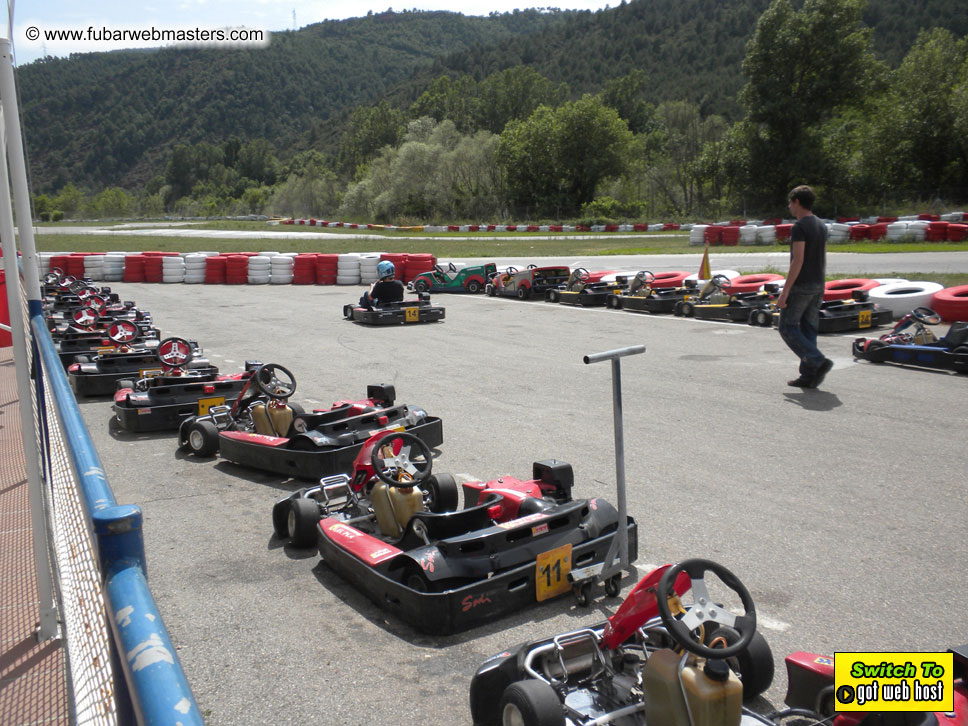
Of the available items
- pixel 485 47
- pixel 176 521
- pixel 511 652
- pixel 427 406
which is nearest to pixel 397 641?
pixel 511 652

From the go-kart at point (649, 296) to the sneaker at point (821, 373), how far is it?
5.76 meters

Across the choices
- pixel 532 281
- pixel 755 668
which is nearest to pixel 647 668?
pixel 755 668

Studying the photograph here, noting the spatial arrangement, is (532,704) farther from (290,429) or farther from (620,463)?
(290,429)

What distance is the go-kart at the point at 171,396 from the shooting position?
7.47 m

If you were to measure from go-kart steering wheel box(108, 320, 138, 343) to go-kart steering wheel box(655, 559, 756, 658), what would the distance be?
9.45 m

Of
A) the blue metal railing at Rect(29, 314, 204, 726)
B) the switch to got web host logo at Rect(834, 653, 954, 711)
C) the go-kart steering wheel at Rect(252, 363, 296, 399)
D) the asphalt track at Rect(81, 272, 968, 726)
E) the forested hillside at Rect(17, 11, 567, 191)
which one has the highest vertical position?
the forested hillside at Rect(17, 11, 567, 191)

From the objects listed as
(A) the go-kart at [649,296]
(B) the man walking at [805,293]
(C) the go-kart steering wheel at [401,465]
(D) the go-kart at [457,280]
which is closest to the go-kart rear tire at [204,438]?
(C) the go-kart steering wheel at [401,465]

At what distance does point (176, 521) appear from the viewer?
17.0ft

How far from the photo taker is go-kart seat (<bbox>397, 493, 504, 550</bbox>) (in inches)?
161

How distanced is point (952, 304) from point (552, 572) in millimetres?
9626

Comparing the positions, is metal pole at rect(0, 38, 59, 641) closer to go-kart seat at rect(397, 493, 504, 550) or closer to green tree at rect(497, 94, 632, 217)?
go-kart seat at rect(397, 493, 504, 550)

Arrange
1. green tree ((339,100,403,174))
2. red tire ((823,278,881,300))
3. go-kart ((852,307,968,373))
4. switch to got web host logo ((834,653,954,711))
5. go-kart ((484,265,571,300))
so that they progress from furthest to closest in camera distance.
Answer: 1. green tree ((339,100,403,174))
2. go-kart ((484,265,571,300))
3. red tire ((823,278,881,300))
4. go-kart ((852,307,968,373))
5. switch to got web host logo ((834,653,954,711))

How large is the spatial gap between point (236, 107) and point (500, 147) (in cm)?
14169

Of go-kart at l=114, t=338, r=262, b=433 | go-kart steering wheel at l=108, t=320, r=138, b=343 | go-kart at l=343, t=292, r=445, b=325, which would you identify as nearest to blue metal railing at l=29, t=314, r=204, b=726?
go-kart at l=114, t=338, r=262, b=433
